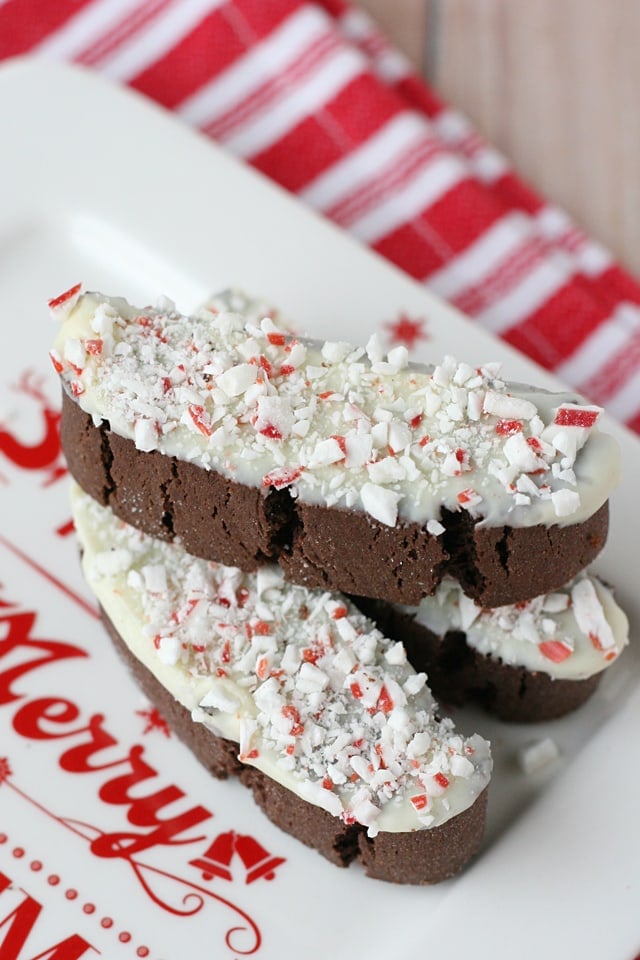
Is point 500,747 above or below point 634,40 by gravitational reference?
below

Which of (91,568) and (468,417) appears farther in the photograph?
(91,568)

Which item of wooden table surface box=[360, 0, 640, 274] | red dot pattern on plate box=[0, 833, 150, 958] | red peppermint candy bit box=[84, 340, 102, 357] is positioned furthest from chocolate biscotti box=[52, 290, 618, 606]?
wooden table surface box=[360, 0, 640, 274]

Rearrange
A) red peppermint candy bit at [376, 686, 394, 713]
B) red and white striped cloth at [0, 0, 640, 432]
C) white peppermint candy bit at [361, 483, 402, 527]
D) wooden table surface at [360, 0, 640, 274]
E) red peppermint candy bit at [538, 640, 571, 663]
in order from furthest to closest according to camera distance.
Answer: wooden table surface at [360, 0, 640, 274] < red and white striped cloth at [0, 0, 640, 432] < red peppermint candy bit at [538, 640, 571, 663] < red peppermint candy bit at [376, 686, 394, 713] < white peppermint candy bit at [361, 483, 402, 527]

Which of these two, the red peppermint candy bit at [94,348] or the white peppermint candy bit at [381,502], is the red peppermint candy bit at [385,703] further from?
the red peppermint candy bit at [94,348]

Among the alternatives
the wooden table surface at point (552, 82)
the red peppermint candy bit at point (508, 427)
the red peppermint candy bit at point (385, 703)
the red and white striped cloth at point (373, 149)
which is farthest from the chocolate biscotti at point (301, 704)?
the wooden table surface at point (552, 82)

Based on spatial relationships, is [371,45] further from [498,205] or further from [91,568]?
[91,568]

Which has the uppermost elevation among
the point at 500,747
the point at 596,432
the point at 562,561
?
the point at 596,432

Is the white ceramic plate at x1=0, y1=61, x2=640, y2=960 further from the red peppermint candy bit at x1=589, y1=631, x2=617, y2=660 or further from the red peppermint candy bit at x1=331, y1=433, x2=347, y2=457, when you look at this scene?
the red peppermint candy bit at x1=331, y1=433, x2=347, y2=457

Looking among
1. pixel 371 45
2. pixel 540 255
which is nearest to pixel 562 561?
pixel 540 255
